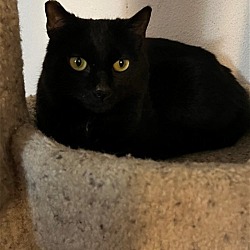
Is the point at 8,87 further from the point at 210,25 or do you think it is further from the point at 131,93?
the point at 210,25

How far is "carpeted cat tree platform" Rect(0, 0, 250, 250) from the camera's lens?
819mm

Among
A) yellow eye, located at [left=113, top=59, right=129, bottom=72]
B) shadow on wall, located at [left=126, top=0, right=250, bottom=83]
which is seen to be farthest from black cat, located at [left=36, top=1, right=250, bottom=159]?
shadow on wall, located at [left=126, top=0, right=250, bottom=83]

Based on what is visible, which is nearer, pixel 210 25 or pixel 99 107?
pixel 99 107

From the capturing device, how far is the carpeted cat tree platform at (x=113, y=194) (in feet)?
2.69

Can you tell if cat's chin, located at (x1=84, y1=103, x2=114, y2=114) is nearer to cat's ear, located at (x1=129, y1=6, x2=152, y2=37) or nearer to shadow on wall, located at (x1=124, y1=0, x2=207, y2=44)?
cat's ear, located at (x1=129, y1=6, x2=152, y2=37)

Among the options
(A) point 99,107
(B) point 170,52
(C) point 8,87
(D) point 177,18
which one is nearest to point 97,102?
(A) point 99,107

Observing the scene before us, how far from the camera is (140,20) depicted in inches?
39.0

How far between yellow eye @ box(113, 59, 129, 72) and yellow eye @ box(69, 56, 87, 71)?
5cm

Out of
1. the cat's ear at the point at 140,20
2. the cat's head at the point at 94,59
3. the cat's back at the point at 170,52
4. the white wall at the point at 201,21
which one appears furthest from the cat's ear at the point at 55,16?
the white wall at the point at 201,21

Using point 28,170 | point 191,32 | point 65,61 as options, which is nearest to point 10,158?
point 28,170

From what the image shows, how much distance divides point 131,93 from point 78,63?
0.12 meters

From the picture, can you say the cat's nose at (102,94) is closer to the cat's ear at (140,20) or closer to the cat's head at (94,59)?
the cat's head at (94,59)

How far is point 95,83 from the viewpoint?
919mm

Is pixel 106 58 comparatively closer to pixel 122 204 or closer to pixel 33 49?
pixel 122 204
